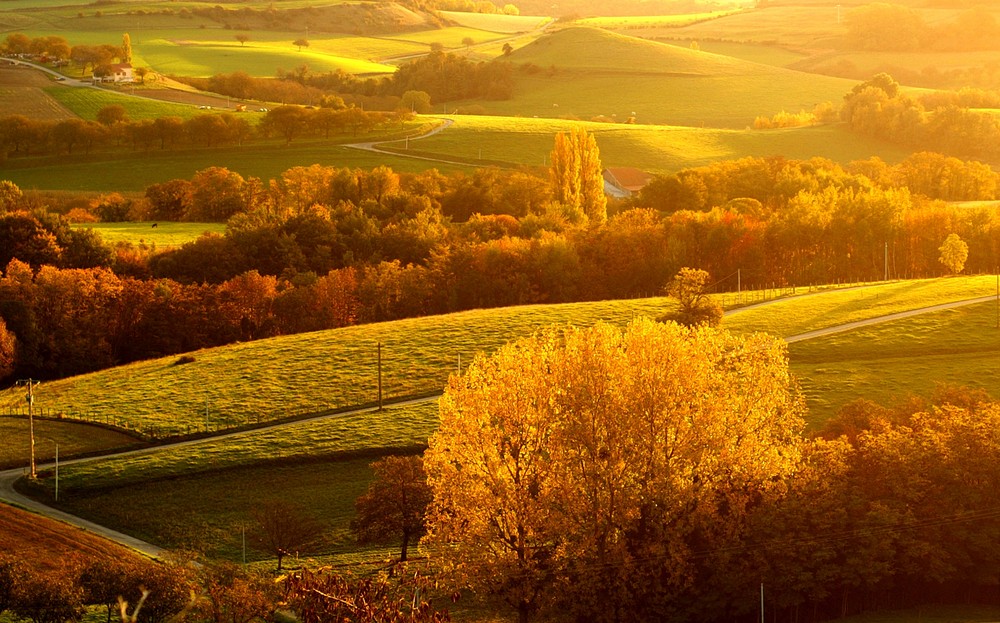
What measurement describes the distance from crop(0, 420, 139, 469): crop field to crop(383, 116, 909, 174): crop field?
328 feet

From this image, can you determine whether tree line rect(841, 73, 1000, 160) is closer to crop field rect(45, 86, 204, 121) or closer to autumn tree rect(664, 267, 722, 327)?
crop field rect(45, 86, 204, 121)

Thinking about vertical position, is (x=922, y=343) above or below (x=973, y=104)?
below

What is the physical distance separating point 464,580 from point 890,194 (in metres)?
86.7

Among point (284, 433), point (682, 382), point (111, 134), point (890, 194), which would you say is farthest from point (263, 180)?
point (682, 382)

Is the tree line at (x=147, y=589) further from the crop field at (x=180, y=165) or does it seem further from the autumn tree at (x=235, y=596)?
the crop field at (x=180, y=165)

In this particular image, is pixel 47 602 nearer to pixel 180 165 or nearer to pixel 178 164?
pixel 180 165

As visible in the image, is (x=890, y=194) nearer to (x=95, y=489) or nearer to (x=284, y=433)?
(x=284, y=433)

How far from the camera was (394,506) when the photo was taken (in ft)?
175

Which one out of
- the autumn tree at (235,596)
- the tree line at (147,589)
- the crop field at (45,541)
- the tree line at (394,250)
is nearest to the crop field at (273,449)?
the crop field at (45,541)

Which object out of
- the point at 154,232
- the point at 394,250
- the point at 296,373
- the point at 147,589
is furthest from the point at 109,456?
the point at 154,232

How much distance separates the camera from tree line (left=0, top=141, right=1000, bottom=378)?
9888 cm

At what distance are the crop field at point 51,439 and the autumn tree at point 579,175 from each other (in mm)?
74366

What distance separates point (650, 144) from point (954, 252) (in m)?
77.2

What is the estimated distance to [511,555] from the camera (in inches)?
1800
